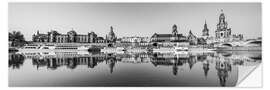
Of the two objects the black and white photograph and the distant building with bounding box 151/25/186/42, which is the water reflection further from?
the distant building with bounding box 151/25/186/42

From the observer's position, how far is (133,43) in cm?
548

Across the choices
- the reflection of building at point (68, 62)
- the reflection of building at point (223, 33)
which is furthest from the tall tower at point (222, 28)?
the reflection of building at point (68, 62)

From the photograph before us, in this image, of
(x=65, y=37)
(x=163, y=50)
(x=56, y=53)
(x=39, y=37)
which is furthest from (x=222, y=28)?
(x=39, y=37)

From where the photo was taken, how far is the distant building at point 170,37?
5.36m

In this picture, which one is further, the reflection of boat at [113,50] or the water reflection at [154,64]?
the reflection of boat at [113,50]

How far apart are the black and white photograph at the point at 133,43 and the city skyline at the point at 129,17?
0.01 m

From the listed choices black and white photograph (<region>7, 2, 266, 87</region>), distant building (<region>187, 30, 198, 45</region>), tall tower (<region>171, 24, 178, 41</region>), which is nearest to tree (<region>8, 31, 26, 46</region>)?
black and white photograph (<region>7, 2, 266, 87</region>)

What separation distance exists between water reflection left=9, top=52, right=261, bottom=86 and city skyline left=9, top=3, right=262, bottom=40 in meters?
0.29

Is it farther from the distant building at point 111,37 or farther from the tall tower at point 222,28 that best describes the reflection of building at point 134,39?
the tall tower at point 222,28

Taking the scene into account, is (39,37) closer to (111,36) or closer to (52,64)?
(52,64)

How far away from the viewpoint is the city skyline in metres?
5.33

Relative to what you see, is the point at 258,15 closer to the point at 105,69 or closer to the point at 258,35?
the point at 258,35

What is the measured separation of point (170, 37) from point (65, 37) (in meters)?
1.33
